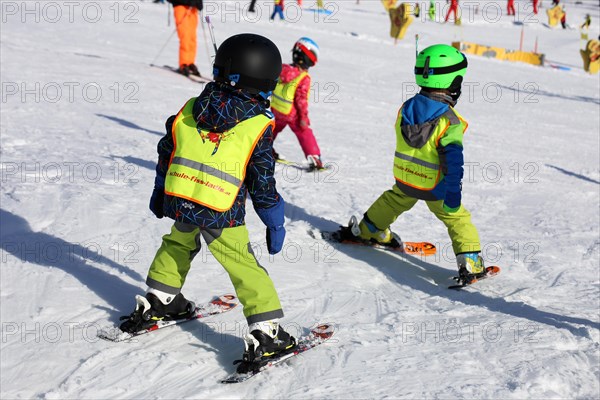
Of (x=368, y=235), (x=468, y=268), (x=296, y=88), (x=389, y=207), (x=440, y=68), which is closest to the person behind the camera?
(x=440, y=68)

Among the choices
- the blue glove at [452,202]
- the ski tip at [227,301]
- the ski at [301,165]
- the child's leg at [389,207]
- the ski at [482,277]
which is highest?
the blue glove at [452,202]

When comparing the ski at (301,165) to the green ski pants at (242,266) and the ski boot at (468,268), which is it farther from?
the green ski pants at (242,266)

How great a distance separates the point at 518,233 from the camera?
284 inches

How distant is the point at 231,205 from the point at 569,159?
870 cm

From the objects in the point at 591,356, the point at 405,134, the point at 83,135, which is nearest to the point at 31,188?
the point at 83,135

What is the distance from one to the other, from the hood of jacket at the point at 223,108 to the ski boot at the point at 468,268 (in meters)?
2.46

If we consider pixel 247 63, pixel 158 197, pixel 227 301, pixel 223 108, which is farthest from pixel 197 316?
pixel 247 63

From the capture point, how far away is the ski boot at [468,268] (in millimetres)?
5504

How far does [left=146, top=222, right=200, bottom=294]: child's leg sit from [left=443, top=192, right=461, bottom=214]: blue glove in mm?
1990

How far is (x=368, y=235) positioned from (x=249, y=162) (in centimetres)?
267

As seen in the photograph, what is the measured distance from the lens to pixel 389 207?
235 inches

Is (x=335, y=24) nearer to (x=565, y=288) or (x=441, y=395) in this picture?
(x=565, y=288)

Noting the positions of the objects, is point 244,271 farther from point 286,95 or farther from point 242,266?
point 286,95

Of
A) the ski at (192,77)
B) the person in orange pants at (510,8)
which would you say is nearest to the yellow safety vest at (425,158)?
the ski at (192,77)
